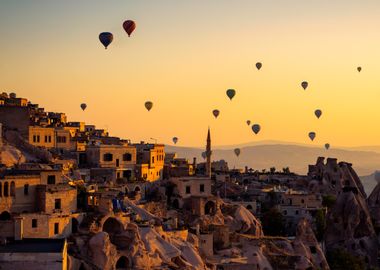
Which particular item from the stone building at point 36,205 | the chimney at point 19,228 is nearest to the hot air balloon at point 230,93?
the stone building at point 36,205

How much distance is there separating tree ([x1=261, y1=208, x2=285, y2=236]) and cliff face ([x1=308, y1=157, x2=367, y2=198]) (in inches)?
727

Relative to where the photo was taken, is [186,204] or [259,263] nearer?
[259,263]

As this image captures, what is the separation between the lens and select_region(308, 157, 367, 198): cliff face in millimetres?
107188

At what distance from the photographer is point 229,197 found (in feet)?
307

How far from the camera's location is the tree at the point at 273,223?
3430 inches

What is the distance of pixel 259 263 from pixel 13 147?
2385 centimetres

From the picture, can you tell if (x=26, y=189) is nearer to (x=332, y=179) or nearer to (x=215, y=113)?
(x=215, y=113)

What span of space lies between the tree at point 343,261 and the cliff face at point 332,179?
19559 mm

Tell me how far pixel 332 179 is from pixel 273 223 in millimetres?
24431

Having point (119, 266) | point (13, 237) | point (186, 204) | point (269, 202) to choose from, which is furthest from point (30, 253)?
point (269, 202)

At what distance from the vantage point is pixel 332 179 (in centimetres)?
10975

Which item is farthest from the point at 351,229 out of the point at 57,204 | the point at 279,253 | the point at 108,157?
the point at 57,204

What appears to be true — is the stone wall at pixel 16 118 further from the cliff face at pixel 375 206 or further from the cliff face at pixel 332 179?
the cliff face at pixel 375 206

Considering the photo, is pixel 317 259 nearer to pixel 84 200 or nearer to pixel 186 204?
pixel 186 204
